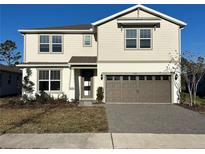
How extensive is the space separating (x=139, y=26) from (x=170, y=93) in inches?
216

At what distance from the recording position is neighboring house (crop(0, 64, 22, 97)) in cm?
3077

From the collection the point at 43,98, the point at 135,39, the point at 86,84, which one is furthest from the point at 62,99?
the point at 135,39

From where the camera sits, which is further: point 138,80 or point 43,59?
point 43,59

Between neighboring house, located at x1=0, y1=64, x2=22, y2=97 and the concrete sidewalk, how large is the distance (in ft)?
72.0

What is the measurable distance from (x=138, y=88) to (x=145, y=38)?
375cm

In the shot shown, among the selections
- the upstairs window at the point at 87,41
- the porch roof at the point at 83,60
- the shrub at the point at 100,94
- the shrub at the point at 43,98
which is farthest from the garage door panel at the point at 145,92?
the shrub at the point at 43,98

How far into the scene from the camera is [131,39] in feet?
73.3

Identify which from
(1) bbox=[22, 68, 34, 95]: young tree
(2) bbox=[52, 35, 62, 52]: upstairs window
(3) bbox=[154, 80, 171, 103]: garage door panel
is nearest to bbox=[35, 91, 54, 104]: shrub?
(1) bbox=[22, 68, 34, 95]: young tree

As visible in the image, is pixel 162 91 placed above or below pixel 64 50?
below

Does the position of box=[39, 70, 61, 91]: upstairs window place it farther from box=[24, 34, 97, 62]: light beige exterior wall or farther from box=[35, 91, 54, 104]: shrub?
box=[24, 34, 97, 62]: light beige exterior wall

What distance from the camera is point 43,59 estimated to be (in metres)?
24.3

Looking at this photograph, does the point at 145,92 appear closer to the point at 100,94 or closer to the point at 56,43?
the point at 100,94
